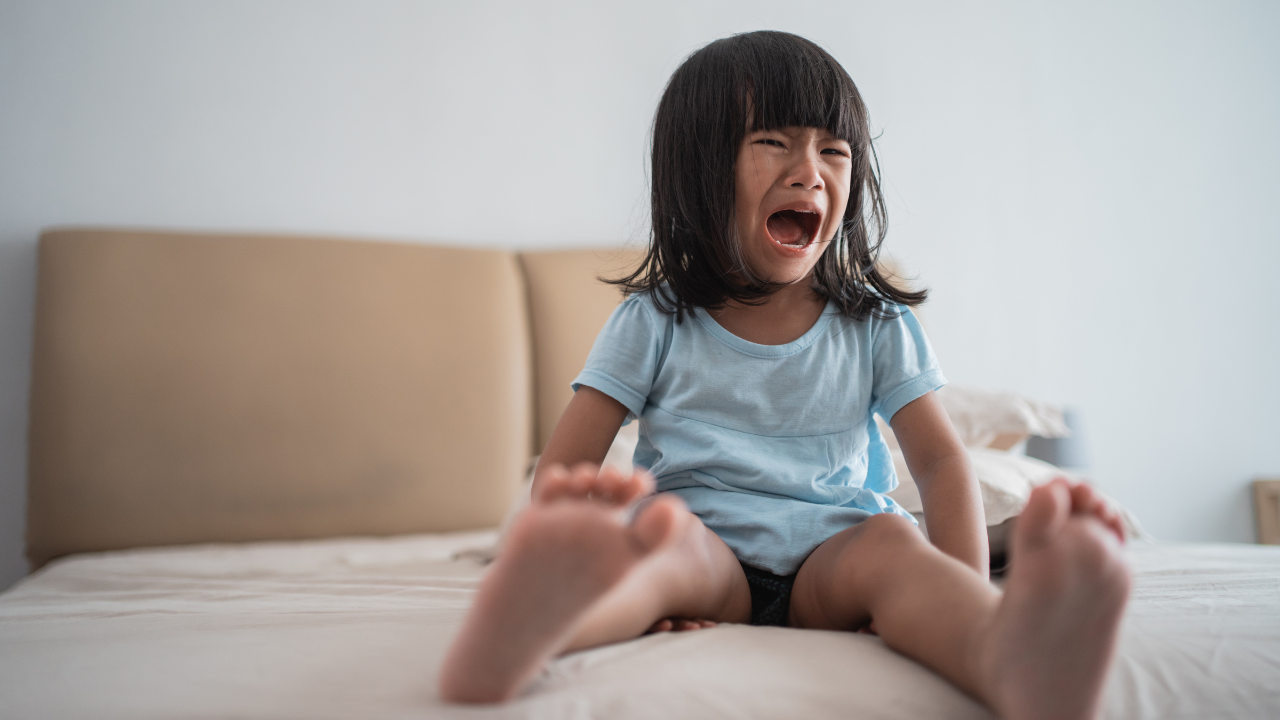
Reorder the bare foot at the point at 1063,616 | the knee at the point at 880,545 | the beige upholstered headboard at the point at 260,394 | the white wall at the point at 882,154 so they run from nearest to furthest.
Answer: the bare foot at the point at 1063,616
the knee at the point at 880,545
the beige upholstered headboard at the point at 260,394
the white wall at the point at 882,154

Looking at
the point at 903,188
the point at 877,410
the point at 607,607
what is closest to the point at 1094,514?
the point at 607,607

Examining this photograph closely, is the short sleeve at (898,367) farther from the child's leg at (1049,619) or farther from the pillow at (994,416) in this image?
the pillow at (994,416)

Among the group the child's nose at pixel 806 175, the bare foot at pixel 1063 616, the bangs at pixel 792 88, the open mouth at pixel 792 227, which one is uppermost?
the bangs at pixel 792 88

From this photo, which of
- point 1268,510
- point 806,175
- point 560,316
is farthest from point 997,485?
point 1268,510

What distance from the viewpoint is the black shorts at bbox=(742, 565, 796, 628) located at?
2.32 ft

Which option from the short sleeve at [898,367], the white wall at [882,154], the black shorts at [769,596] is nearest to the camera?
the black shorts at [769,596]

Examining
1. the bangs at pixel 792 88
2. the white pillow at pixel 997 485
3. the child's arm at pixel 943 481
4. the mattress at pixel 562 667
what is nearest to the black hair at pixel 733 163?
the bangs at pixel 792 88

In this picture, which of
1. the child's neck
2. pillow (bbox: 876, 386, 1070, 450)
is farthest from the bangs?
pillow (bbox: 876, 386, 1070, 450)

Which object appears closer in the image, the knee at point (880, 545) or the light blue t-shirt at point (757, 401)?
the knee at point (880, 545)

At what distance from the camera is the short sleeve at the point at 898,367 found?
82 cm

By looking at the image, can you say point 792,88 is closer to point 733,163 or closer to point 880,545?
point 733,163

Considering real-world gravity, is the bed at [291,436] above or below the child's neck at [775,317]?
below

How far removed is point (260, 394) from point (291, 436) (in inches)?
3.6

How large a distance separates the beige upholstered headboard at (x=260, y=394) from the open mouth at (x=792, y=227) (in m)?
0.85
